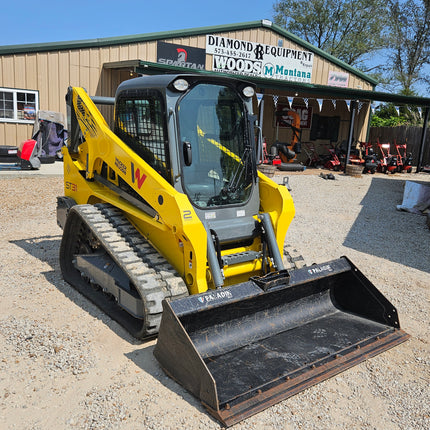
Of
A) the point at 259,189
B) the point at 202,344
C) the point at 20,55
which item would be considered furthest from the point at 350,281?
the point at 20,55

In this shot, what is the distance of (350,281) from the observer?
4.61 meters

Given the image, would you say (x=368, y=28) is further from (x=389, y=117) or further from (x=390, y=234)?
(x=390, y=234)

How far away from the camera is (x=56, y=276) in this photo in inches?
218

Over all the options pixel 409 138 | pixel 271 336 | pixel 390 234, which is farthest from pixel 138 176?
pixel 409 138

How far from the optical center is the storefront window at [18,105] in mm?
13227

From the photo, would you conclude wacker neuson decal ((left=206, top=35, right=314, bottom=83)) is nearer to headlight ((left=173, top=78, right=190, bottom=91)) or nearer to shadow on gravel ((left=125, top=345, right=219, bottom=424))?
headlight ((left=173, top=78, right=190, bottom=91))

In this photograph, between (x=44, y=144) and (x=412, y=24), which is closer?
(x=44, y=144)

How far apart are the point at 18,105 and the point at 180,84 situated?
11106 mm

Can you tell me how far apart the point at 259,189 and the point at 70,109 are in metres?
2.85

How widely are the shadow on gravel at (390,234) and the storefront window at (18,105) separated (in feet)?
33.3

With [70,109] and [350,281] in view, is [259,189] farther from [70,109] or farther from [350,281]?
[70,109]

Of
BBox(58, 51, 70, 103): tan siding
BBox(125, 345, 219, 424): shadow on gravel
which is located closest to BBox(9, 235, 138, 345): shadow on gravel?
BBox(125, 345, 219, 424): shadow on gravel

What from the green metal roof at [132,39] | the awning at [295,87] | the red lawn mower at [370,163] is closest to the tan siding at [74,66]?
the green metal roof at [132,39]

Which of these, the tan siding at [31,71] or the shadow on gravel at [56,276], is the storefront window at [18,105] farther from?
the shadow on gravel at [56,276]
